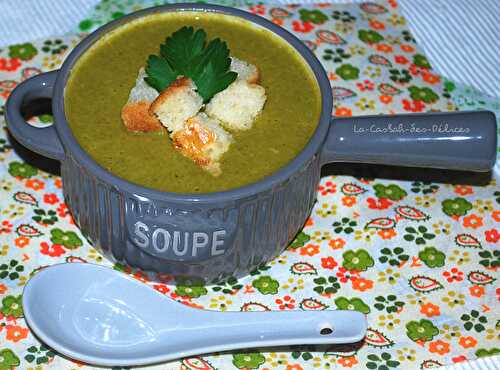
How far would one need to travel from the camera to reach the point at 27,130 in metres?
1.76

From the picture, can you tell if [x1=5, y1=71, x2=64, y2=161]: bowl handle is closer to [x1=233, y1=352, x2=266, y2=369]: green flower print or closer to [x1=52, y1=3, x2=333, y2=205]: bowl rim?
[x1=52, y1=3, x2=333, y2=205]: bowl rim

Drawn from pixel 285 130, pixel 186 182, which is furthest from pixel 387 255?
pixel 186 182

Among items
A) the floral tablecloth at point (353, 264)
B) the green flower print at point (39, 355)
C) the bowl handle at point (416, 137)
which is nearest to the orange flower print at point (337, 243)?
→ the floral tablecloth at point (353, 264)

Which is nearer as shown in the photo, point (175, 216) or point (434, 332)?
point (175, 216)

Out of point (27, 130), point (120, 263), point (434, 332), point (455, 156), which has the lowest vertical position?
point (434, 332)

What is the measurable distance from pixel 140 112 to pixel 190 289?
40 cm

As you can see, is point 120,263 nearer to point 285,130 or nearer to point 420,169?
point 285,130

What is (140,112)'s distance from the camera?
1.72 metres

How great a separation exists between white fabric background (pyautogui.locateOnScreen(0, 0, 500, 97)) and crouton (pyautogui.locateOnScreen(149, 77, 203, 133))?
0.78 meters

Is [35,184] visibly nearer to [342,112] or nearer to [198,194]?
[198,194]

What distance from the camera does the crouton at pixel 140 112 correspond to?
1719 millimetres

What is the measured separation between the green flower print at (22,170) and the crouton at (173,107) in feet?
1.49

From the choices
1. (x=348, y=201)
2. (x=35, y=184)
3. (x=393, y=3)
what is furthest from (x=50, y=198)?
(x=393, y=3)

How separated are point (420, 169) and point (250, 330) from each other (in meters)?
0.67
